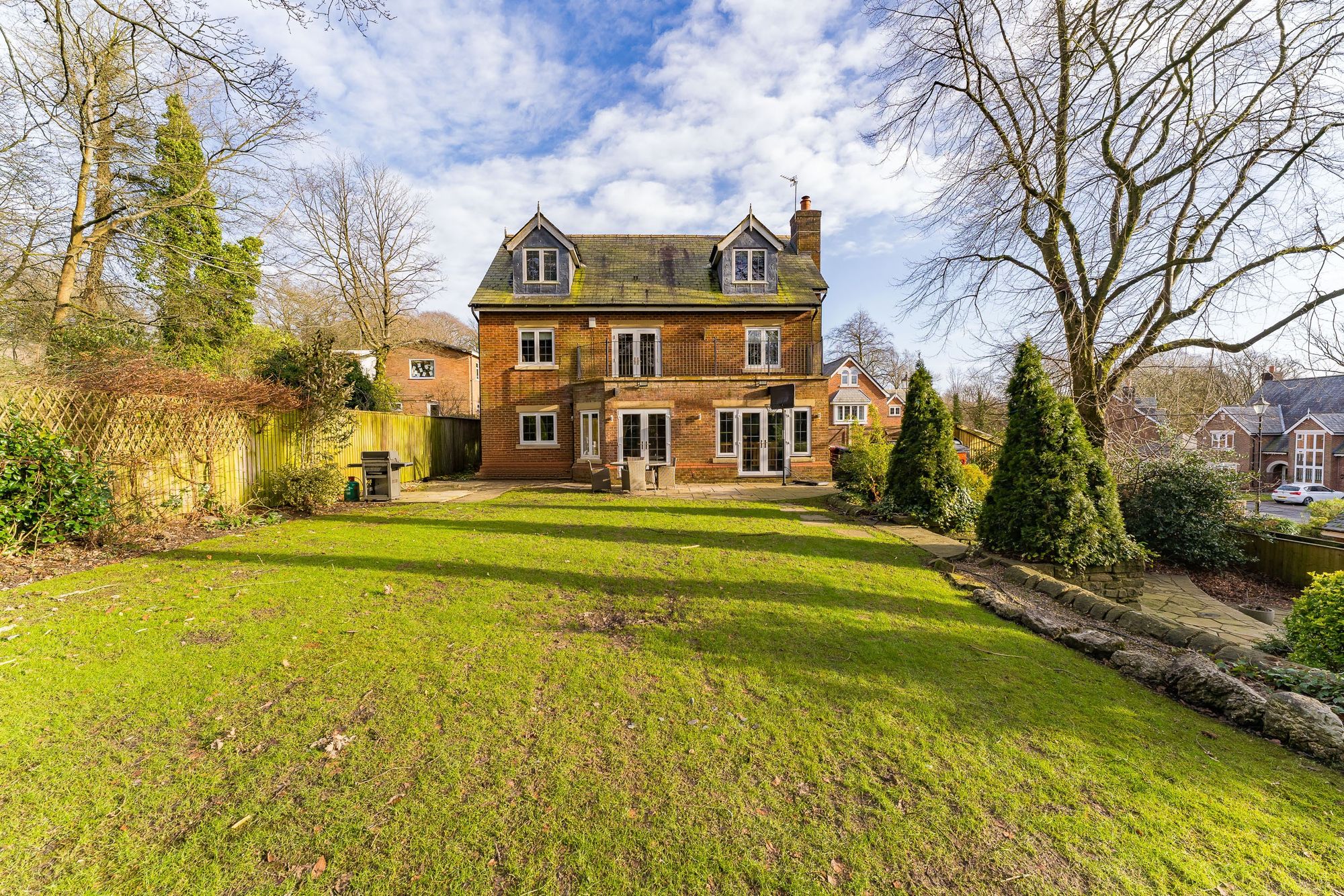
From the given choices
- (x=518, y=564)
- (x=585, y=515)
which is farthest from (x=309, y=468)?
(x=518, y=564)

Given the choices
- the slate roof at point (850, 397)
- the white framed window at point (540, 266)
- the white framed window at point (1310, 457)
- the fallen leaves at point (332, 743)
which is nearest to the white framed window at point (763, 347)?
the white framed window at point (540, 266)

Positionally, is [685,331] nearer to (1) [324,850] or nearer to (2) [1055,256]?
→ (2) [1055,256]

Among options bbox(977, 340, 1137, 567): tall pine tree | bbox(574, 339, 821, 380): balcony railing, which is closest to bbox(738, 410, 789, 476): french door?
bbox(574, 339, 821, 380): balcony railing

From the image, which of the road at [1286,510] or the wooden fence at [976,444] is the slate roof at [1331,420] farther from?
the wooden fence at [976,444]

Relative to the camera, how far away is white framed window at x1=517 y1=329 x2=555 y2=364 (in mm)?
18828

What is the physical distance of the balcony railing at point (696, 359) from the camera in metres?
18.9

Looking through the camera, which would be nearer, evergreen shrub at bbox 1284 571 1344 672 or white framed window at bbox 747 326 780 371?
evergreen shrub at bbox 1284 571 1344 672

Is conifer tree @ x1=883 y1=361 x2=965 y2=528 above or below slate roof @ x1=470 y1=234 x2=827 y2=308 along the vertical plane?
below

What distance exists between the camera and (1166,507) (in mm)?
9688

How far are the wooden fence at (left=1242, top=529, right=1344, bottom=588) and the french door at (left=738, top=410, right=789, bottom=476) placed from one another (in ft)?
35.8

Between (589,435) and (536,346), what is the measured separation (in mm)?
3971

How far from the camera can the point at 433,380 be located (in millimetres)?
31031

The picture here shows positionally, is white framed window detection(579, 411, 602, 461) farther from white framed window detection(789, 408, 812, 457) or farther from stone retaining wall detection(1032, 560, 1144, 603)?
stone retaining wall detection(1032, 560, 1144, 603)

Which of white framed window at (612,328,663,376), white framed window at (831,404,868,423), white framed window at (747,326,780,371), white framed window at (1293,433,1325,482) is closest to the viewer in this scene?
white framed window at (612,328,663,376)
